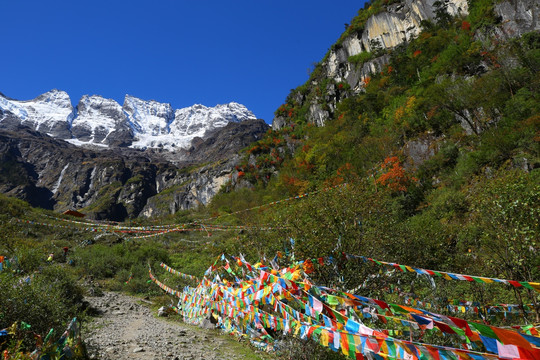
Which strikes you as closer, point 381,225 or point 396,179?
point 381,225

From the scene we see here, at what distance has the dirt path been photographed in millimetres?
5641

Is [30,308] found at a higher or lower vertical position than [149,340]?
higher

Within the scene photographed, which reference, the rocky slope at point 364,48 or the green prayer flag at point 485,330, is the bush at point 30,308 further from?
the rocky slope at point 364,48

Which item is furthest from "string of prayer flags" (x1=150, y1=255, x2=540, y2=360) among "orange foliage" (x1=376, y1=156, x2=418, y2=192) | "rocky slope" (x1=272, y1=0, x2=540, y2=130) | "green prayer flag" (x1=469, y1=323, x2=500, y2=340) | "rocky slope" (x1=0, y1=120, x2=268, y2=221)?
"rocky slope" (x1=0, y1=120, x2=268, y2=221)

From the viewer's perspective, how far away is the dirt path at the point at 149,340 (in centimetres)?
564

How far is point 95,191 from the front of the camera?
126 m

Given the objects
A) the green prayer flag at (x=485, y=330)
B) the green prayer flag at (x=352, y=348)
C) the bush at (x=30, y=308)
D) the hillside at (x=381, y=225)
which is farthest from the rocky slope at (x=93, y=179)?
the green prayer flag at (x=485, y=330)

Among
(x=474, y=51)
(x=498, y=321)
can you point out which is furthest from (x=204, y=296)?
(x=474, y=51)

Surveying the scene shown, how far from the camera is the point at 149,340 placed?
22.6ft

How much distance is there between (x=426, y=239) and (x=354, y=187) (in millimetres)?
3739

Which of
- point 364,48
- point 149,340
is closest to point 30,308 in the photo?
point 149,340

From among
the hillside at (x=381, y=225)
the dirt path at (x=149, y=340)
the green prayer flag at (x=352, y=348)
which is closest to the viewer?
the green prayer flag at (x=352, y=348)

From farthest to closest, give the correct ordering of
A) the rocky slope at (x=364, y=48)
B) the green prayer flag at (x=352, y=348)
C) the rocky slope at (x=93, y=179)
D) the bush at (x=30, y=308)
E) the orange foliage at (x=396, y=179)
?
the rocky slope at (x=93, y=179) < the rocky slope at (x=364, y=48) < the orange foliage at (x=396, y=179) < the bush at (x=30, y=308) < the green prayer flag at (x=352, y=348)

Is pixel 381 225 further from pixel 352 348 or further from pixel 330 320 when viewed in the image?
pixel 352 348
